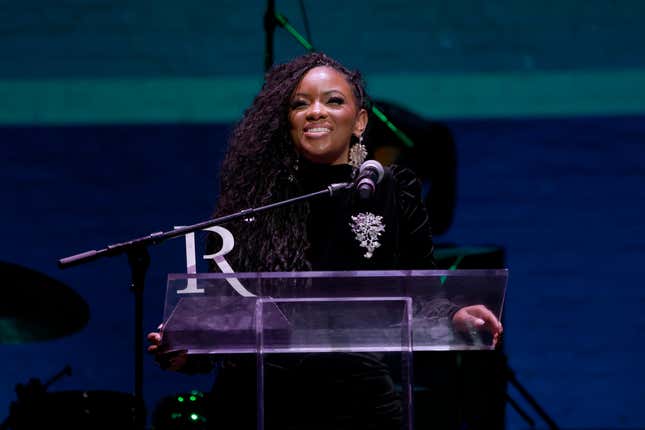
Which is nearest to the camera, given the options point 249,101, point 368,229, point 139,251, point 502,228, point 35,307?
point 139,251

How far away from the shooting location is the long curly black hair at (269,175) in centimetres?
248

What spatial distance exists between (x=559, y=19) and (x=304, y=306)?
296 cm

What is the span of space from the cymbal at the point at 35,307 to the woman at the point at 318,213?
783 mm

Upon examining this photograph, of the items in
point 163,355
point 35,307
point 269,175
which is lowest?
point 163,355

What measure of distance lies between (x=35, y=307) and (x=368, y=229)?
1.33 metres

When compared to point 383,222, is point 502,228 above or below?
above

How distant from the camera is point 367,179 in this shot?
198 centimetres

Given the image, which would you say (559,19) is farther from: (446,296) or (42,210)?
(446,296)

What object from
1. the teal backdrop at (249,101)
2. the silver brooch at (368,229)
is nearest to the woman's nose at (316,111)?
the silver brooch at (368,229)

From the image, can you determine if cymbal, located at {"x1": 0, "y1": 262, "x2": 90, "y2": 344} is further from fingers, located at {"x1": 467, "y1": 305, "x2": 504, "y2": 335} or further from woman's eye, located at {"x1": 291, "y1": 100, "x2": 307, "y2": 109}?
fingers, located at {"x1": 467, "y1": 305, "x2": 504, "y2": 335}

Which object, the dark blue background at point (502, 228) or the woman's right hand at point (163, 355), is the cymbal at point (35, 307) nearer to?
the dark blue background at point (502, 228)

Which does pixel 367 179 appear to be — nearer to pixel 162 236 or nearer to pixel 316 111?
pixel 162 236

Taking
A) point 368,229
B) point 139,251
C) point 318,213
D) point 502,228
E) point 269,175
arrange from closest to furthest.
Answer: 1. point 139,251
2. point 368,229
3. point 318,213
4. point 269,175
5. point 502,228

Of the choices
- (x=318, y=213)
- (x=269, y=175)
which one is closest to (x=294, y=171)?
(x=269, y=175)
